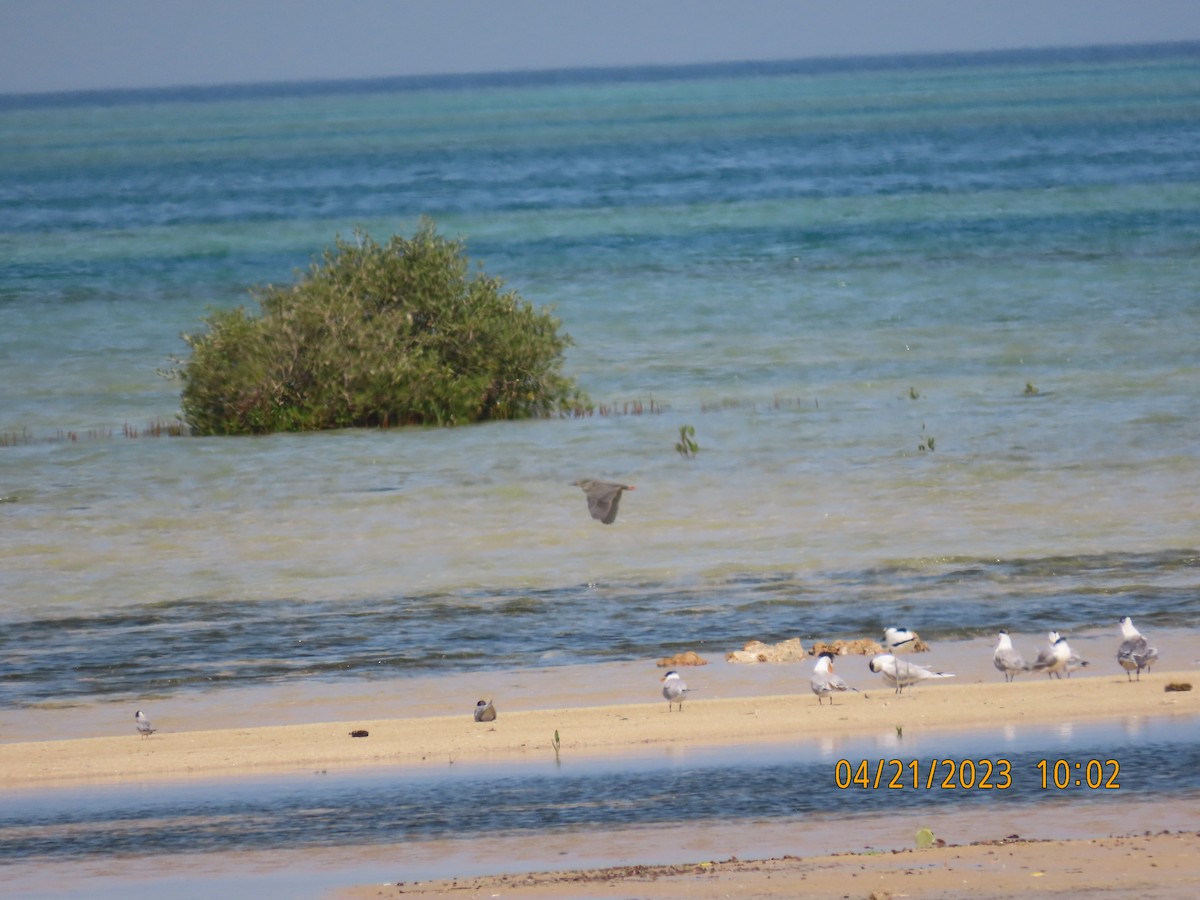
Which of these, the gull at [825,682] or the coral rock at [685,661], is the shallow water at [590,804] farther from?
the coral rock at [685,661]

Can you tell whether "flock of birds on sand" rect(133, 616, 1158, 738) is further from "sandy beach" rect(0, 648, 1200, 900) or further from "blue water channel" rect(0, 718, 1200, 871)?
"blue water channel" rect(0, 718, 1200, 871)

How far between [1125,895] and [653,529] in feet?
38.2

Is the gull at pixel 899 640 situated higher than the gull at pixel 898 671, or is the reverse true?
the gull at pixel 899 640

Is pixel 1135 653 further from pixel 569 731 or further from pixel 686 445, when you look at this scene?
pixel 686 445

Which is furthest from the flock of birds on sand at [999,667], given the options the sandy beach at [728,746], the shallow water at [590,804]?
the shallow water at [590,804]

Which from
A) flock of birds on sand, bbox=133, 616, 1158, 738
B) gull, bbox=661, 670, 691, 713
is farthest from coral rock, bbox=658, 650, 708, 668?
gull, bbox=661, 670, 691, 713

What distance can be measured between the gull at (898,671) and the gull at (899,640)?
927mm

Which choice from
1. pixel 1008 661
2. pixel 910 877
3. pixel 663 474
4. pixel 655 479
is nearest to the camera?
pixel 910 877

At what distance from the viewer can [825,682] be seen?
12.5 meters

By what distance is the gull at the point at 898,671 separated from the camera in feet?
41.7
